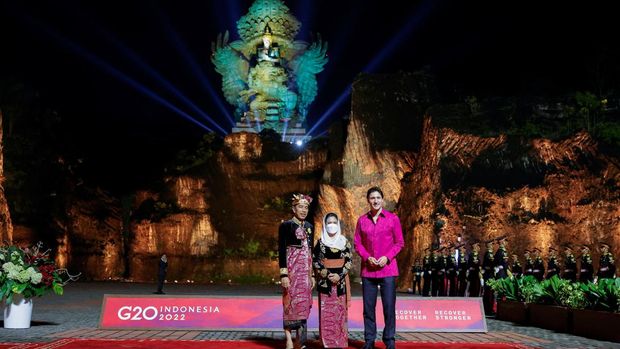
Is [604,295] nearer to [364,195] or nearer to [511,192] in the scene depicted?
[511,192]

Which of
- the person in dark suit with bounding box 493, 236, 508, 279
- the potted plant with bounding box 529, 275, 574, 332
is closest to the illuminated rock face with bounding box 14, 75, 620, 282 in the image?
the person in dark suit with bounding box 493, 236, 508, 279

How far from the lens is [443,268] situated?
20.1 m

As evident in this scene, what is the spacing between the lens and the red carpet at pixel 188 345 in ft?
26.6

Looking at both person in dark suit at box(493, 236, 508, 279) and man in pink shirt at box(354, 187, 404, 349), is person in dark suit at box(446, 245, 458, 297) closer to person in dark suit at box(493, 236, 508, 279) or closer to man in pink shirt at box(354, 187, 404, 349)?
person in dark suit at box(493, 236, 508, 279)

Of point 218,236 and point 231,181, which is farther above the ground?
point 231,181

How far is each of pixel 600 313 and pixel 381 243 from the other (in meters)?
4.17

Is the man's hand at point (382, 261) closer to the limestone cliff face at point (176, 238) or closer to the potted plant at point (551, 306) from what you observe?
the potted plant at point (551, 306)

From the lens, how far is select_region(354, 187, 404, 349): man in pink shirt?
784 cm

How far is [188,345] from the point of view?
27.7 feet

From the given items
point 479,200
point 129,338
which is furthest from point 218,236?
point 129,338

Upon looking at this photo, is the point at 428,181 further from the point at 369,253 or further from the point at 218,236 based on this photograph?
the point at 369,253

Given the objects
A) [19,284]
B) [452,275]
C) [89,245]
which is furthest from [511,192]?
[89,245]

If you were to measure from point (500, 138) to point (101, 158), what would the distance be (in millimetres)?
29179

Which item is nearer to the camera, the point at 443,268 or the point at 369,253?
the point at 369,253
